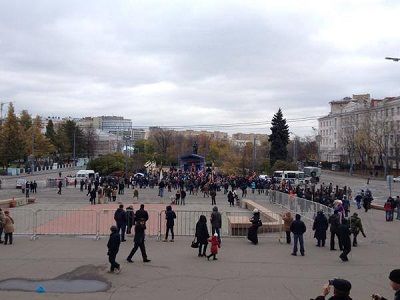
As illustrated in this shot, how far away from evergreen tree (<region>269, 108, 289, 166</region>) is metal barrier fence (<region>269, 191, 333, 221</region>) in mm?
44843

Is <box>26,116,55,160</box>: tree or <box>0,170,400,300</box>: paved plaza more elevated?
<box>26,116,55,160</box>: tree

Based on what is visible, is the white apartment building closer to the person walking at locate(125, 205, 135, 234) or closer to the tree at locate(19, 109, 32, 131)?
the tree at locate(19, 109, 32, 131)

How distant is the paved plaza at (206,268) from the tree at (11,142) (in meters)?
61.7

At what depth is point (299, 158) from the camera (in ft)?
408

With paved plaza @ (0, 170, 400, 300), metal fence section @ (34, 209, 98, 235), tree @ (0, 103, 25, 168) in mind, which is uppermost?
tree @ (0, 103, 25, 168)

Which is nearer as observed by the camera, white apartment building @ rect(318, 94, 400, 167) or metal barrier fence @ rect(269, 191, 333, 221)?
metal barrier fence @ rect(269, 191, 333, 221)

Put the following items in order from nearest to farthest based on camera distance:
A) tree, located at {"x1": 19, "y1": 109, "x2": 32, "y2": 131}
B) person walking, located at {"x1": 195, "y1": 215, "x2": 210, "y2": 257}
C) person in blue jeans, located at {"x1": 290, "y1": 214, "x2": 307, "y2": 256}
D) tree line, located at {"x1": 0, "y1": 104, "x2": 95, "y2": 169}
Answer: person walking, located at {"x1": 195, "y1": 215, "x2": 210, "y2": 257} → person in blue jeans, located at {"x1": 290, "y1": 214, "x2": 307, "y2": 256} → tree line, located at {"x1": 0, "y1": 104, "x2": 95, "y2": 169} → tree, located at {"x1": 19, "y1": 109, "x2": 32, "y2": 131}

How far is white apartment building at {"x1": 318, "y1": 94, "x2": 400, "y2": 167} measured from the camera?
88.4 metres

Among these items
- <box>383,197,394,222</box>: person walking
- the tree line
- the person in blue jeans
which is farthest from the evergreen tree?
the person in blue jeans

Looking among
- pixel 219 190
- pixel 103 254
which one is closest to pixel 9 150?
pixel 219 190

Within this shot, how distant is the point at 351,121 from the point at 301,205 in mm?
76648

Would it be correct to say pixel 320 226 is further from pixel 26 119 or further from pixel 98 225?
pixel 26 119

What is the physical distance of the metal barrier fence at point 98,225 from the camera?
19094 millimetres

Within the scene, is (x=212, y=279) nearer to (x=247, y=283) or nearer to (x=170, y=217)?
(x=247, y=283)
